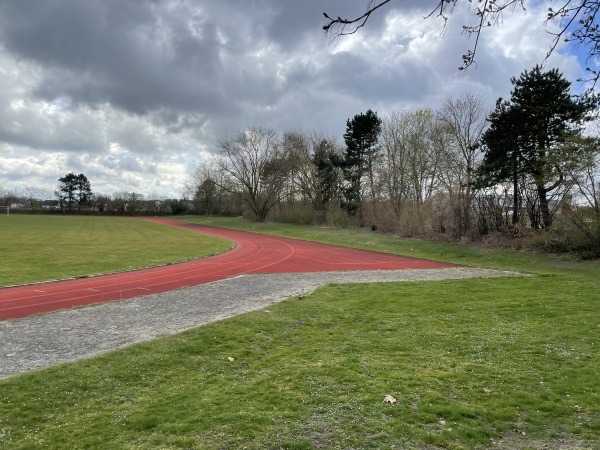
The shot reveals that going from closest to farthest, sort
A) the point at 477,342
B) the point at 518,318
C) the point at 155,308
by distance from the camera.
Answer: the point at 477,342
the point at 518,318
the point at 155,308

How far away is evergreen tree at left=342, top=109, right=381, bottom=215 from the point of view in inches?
1948

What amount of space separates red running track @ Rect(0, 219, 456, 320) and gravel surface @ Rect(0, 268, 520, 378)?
1.36 metres

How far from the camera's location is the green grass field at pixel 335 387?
4.30 m

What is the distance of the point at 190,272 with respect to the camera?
18.9 m

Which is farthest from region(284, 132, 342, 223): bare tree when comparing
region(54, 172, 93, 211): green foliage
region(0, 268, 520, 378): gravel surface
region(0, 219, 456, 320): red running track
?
region(54, 172, 93, 211): green foliage

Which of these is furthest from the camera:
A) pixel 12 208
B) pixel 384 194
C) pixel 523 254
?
pixel 12 208

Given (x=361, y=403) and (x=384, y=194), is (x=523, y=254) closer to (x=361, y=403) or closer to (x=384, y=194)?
(x=361, y=403)

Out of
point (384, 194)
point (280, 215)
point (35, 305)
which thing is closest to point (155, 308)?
point (35, 305)

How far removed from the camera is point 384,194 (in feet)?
161

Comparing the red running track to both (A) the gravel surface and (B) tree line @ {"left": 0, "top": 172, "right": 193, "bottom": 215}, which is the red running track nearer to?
(A) the gravel surface

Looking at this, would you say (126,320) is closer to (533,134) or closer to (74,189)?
(533,134)

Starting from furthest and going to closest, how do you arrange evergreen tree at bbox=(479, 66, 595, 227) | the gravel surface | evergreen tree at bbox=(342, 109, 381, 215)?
1. evergreen tree at bbox=(342, 109, 381, 215)
2. evergreen tree at bbox=(479, 66, 595, 227)
3. the gravel surface

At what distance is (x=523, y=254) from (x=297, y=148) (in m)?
45.1

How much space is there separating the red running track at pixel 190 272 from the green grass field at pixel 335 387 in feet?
20.0
